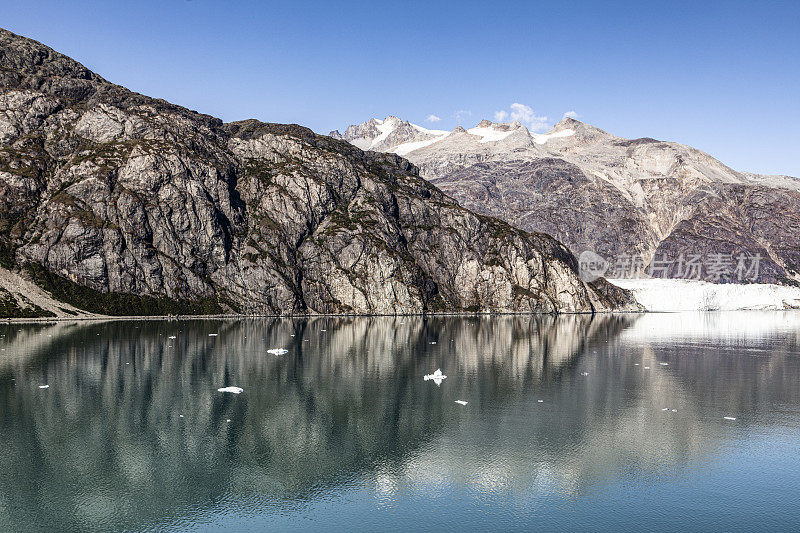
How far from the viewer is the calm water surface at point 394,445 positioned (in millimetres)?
38312

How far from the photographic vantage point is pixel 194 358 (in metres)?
110

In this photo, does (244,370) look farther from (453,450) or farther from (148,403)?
(453,450)

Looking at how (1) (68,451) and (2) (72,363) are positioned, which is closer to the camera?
(1) (68,451)

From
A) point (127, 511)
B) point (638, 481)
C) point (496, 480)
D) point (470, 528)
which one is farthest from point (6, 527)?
point (638, 481)

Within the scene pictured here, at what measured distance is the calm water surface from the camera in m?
38.3

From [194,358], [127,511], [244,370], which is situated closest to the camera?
[127,511]

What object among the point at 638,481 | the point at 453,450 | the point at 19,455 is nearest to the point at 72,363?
the point at 19,455

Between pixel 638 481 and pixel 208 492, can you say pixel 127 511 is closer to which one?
pixel 208 492

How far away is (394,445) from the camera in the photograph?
5319 cm

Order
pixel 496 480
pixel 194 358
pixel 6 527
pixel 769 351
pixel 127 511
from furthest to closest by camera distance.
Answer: pixel 769 351 → pixel 194 358 → pixel 496 480 → pixel 127 511 → pixel 6 527

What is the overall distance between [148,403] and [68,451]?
19.5m

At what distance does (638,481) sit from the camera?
147 feet

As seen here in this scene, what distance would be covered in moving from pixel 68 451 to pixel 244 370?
44950 mm

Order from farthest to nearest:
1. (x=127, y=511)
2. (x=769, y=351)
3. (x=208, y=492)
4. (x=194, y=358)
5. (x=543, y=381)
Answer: (x=769, y=351) < (x=194, y=358) < (x=543, y=381) < (x=208, y=492) < (x=127, y=511)
